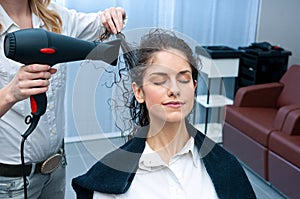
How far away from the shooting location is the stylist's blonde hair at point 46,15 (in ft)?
3.77

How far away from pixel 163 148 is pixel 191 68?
247mm

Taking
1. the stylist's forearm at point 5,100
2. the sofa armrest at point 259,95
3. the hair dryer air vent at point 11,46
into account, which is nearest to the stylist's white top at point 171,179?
the stylist's forearm at point 5,100

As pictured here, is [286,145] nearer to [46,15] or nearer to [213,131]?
[213,131]

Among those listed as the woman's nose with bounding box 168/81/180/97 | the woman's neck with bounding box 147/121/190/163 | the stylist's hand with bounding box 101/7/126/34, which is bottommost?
the woman's neck with bounding box 147/121/190/163

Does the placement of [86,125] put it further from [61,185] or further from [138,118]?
[61,185]

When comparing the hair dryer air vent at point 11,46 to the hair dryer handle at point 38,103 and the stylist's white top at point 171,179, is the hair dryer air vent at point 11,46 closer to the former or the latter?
the hair dryer handle at point 38,103

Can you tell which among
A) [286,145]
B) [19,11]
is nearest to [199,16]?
[286,145]

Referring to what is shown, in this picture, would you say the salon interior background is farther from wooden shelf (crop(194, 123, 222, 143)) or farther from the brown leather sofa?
wooden shelf (crop(194, 123, 222, 143))

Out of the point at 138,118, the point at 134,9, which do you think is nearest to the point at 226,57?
the point at 134,9

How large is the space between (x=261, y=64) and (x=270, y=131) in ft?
2.95

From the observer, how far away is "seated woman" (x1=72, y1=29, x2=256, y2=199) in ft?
3.20

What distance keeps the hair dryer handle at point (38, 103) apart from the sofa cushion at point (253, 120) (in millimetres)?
1984

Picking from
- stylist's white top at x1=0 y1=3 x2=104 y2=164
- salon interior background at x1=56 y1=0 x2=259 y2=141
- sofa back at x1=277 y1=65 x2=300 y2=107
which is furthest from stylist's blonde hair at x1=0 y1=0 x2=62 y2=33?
sofa back at x1=277 y1=65 x2=300 y2=107

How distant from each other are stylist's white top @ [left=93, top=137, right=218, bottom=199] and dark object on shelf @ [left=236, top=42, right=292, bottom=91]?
2.35 m
